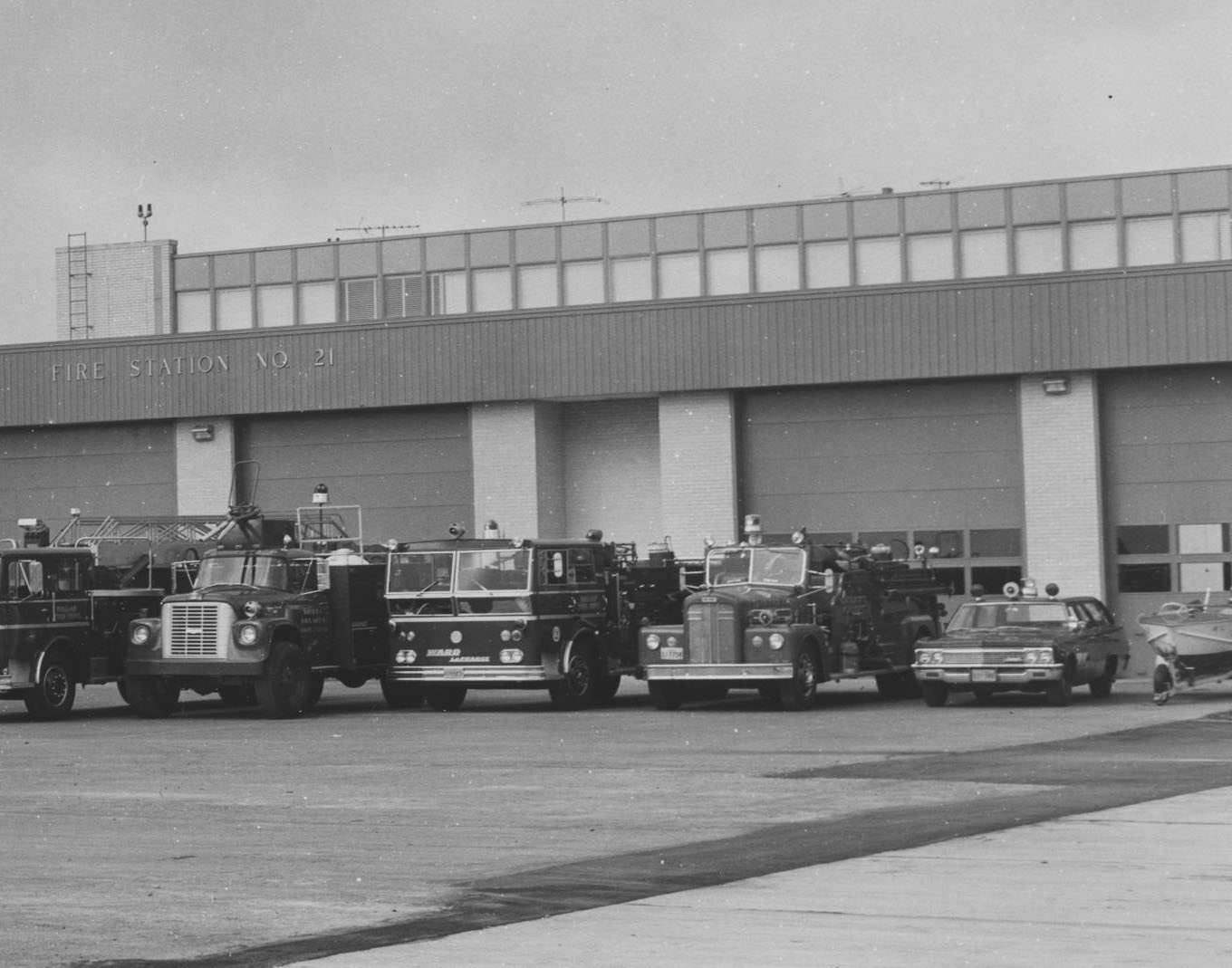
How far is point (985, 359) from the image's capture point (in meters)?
36.9

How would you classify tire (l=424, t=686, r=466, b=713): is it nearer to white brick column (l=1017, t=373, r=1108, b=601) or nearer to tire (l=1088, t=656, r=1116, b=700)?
tire (l=1088, t=656, r=1116, b=700)

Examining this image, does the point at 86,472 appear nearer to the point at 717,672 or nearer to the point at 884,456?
Result: the point at 884,456

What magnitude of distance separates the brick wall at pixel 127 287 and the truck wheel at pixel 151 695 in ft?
82.3

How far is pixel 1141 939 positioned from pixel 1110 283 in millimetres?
28073

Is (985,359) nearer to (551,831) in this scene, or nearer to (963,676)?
(963,676)

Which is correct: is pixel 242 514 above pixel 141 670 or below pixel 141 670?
above

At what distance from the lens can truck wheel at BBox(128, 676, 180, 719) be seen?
27.6 m

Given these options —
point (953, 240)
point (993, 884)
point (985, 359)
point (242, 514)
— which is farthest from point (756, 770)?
point (953, 240)

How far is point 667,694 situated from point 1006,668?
172 inches

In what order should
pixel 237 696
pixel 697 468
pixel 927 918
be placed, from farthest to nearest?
1. pixel 697 468
2. pixel 237 696
3. pixel 927 918

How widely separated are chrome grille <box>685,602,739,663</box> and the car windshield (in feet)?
10.1

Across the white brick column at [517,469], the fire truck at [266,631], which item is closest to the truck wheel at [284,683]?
the fire truck at [266,631]

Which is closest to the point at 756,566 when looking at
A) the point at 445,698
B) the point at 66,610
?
the point at 445,698

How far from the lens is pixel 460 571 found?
92.9ft
